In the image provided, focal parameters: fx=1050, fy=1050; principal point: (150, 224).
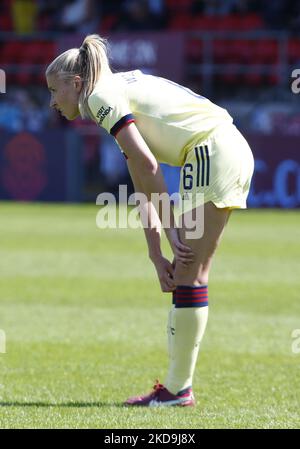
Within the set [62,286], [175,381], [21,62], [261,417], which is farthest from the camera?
[21,62]

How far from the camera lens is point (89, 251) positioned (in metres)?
14.0

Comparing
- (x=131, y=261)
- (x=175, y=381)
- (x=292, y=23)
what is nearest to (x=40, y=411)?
(x=175, y=381)

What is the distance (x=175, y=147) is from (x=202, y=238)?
497mm

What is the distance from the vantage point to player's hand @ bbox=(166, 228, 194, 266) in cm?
546

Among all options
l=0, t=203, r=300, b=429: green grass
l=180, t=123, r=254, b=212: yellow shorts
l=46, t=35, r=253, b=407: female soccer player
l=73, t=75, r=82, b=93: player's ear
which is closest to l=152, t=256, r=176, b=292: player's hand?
l=46, t=35, r=253, b=407: female soccer player

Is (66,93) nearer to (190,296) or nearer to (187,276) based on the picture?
(187,276)

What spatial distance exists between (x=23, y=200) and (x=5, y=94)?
3.77 m

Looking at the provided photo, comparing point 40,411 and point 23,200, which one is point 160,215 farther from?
point 23,200

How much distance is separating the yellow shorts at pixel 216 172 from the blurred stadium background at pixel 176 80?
46.8 ft

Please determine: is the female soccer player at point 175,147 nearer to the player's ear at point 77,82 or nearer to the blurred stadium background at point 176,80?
the player's ear at point 77,82

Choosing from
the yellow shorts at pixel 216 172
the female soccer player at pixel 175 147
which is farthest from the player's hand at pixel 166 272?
the yellow shorts at pixel 216 172

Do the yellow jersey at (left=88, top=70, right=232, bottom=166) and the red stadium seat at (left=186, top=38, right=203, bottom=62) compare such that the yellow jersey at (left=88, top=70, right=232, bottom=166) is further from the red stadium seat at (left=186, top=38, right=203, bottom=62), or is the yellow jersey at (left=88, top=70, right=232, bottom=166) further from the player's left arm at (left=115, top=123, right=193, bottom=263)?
the red stadium seat at (left=186, top=38, right=203, bottom=62)

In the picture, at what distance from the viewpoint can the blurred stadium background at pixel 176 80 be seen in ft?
68.7

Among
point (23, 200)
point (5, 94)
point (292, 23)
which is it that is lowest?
point (23, 200)
